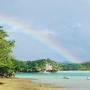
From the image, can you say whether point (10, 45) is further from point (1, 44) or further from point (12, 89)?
point (12, 89)

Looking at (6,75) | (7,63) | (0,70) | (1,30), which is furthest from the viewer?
(6,75)

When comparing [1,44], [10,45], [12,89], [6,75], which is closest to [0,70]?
[6,75]

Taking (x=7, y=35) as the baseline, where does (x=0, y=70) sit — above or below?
below

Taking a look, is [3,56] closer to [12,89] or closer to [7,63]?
[7,63]

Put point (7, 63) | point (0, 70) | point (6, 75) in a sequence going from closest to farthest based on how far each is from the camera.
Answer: point (7, 63), point (0, 70), point (6, 75)

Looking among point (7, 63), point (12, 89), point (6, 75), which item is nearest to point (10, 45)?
point (7, 63)

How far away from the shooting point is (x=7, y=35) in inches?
3433

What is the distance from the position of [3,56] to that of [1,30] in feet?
39.5

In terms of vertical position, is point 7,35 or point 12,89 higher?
point 7,35

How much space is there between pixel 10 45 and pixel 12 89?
21.8 m

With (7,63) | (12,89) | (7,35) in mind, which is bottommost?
(12,89)

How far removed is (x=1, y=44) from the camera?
72.4 m

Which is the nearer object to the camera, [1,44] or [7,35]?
[1,44]

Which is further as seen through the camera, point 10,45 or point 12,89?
point 10,45
